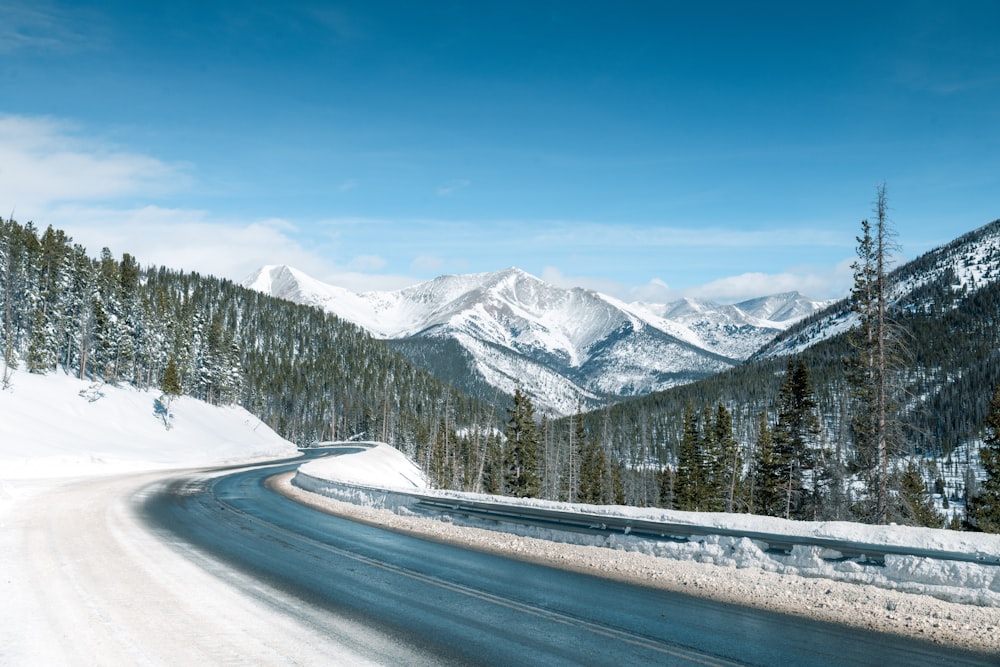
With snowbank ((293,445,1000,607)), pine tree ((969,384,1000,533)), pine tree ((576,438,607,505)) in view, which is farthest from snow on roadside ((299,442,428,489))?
pine tree ((969,384,1000,533))

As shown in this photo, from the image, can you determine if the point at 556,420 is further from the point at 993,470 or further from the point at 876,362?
the point at 876,362

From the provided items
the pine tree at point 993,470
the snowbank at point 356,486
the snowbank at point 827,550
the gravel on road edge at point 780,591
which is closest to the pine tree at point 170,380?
the snowbank at point 356,486

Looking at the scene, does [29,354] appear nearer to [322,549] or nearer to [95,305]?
[95,305]

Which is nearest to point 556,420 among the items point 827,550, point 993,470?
point 993,470

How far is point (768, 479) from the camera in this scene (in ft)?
150

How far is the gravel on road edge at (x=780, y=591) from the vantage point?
30.2 ft

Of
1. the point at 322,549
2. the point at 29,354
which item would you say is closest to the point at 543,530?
the point at 322,549

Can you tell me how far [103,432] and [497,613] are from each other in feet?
224

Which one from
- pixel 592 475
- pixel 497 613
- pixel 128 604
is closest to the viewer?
pixel 128 604

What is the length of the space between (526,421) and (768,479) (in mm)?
20125

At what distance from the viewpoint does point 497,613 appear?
9.80 m

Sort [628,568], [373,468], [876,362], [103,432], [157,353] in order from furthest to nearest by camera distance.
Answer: [157,353]
[103,432]
[373,468]
[876,362]
[628,568]

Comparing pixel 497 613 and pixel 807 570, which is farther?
pixel 807 570

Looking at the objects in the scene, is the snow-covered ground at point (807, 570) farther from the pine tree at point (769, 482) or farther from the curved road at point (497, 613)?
the pine tree at point (769, 482)
